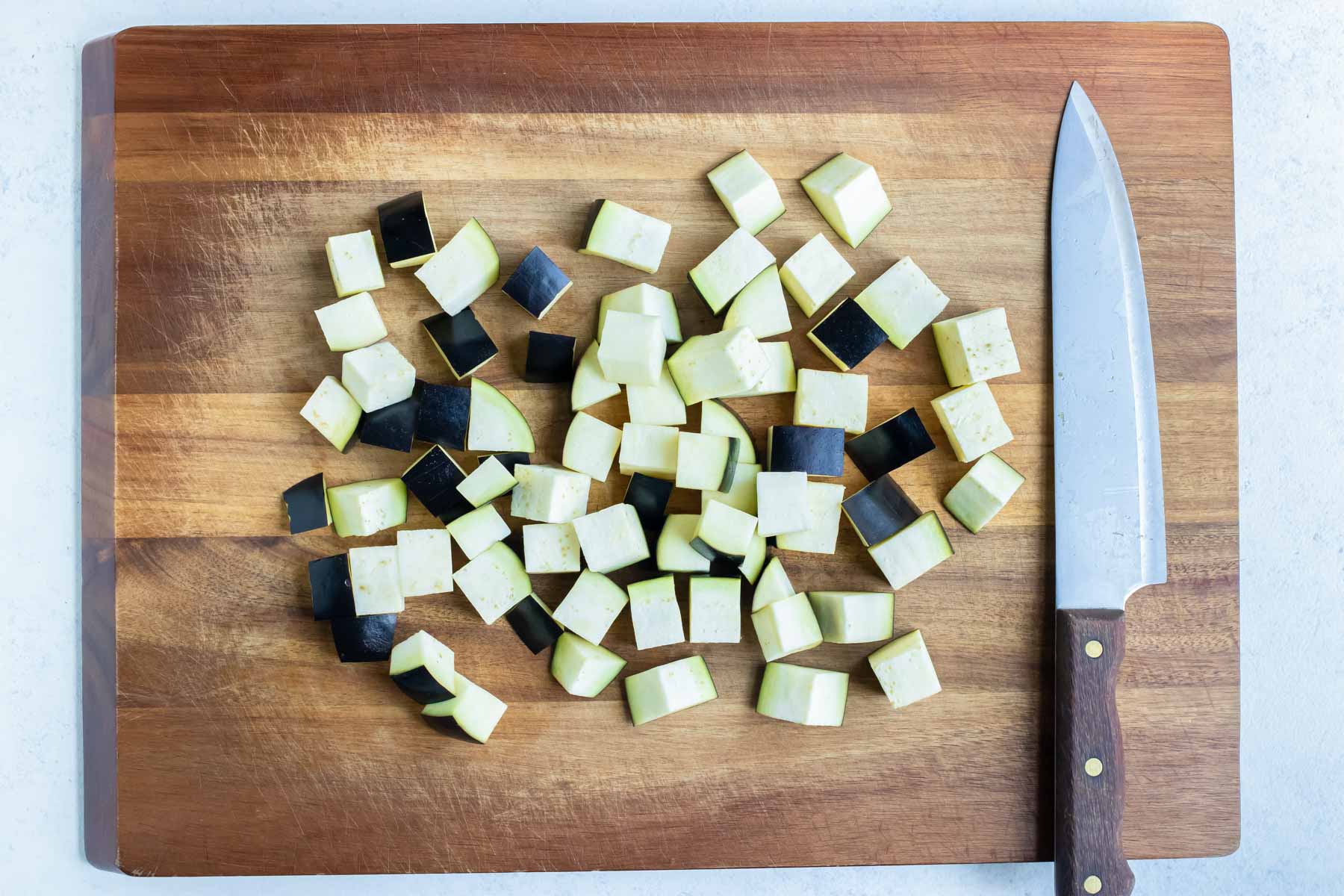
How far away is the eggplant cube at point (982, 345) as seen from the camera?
5.36 ft

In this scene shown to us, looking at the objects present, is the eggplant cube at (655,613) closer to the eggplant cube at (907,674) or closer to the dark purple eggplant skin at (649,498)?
the dark purple eggplant skin at (649,498)

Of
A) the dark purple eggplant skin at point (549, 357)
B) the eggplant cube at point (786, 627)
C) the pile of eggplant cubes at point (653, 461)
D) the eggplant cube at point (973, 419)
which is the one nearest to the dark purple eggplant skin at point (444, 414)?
the pile of eggplant cubes at point (653, 461)

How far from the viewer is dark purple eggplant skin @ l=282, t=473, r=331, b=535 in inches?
65.6

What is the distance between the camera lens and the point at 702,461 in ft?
5.37

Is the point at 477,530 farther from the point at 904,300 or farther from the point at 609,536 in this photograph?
the point at 904,300

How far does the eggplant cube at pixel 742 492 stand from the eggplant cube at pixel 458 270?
23.8 inches

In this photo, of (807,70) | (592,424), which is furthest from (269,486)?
(807,70)

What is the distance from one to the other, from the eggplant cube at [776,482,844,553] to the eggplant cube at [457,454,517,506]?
0.55 m

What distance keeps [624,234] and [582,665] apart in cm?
83

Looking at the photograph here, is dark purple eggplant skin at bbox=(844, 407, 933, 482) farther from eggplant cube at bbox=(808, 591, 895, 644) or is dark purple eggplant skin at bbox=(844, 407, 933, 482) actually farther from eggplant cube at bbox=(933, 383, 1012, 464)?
eggplant cube at bbox=(808, 591, 895, 644)

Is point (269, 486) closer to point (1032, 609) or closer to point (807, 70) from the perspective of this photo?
point (807, 70)

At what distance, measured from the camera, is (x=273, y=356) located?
5.57 feet

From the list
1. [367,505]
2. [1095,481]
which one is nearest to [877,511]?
[1095,481]

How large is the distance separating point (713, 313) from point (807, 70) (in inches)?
20.1
